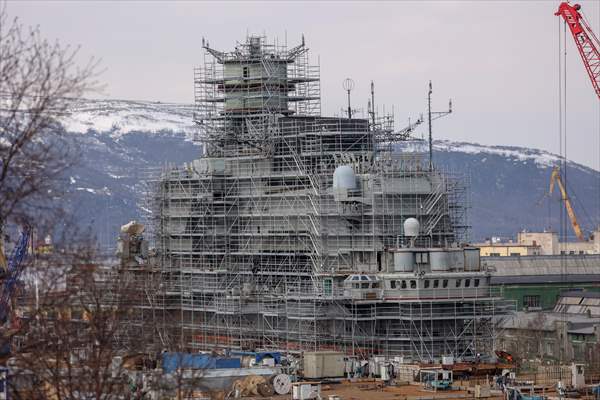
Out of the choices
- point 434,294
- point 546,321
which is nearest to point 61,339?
point 434,294

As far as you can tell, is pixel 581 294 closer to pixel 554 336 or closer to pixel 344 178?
pixel 554 336

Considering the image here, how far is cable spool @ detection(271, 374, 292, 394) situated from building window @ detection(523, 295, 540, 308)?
Answer: 311ft

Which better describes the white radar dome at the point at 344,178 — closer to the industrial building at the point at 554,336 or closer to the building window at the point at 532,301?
the industrial building at the point at 554,336

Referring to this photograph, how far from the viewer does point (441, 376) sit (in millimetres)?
95188

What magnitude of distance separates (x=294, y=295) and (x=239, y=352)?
600 centimetres

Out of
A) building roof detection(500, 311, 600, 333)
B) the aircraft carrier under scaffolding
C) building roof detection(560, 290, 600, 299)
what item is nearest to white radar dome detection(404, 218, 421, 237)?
the aircraft carrier under scaffolding

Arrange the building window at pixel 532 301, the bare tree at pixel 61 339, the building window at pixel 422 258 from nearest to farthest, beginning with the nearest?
the bare tree at pixel 61 339
the building window at pixel 422 258
the building window at pixel 532 301

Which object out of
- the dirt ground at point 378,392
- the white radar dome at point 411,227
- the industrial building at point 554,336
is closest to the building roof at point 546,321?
the industrial building at point 554,336

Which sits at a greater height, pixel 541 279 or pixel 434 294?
pixel 541 279

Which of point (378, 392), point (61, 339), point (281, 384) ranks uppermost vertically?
point (61, 339)

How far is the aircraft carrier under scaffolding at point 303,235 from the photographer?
107 m

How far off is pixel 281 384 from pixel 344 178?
73.1ft

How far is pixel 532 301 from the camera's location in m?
184

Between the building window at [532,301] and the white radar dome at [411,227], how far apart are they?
75923 mm
